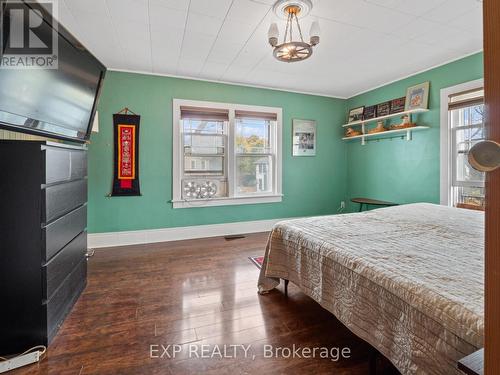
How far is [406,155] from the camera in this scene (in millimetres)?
3857

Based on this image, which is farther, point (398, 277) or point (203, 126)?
point (203, 126)

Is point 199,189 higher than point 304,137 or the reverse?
the reverse

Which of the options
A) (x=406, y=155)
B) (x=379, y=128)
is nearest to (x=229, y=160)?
(x=379, y=128)

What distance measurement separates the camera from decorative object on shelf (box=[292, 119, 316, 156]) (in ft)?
15.1

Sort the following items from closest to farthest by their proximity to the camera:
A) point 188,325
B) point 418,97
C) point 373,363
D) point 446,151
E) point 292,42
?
point 373,363 → point 188,325 → point 292,42 → point 446,151 → point 418,97

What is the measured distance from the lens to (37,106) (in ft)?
5.25

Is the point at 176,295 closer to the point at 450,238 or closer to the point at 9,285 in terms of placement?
the point at 9,285

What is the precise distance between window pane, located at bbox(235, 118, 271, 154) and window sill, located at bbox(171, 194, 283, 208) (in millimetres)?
804

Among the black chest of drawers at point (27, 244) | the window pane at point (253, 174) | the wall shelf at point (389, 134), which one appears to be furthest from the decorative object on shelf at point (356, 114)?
the black chest of drawers at point (27, 244)

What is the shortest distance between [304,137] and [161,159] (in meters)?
2.56

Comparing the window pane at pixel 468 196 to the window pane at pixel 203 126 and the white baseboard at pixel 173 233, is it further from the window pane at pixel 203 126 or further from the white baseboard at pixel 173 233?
the window pane at pixel 203 126

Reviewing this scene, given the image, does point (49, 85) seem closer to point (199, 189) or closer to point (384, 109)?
point (199, 189)

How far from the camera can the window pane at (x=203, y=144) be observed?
3.99 m

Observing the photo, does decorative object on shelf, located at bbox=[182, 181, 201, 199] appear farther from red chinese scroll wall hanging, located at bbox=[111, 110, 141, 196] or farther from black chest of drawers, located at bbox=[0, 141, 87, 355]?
black chest of drawers, located at bbox=[0, 141, 87, 355]
